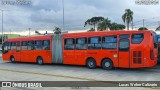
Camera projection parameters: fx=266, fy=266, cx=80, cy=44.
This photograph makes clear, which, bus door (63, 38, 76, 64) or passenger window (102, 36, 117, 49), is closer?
passenger window (102, 36, 117, 49)

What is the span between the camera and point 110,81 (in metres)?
13.0

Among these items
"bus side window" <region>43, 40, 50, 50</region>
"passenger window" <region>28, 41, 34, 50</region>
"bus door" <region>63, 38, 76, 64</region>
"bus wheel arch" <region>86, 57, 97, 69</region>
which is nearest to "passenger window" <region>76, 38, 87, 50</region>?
"bus door" <region>63, 38, 76, 64</region>

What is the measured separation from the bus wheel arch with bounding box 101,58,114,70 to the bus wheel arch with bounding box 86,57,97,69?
2.24 ft

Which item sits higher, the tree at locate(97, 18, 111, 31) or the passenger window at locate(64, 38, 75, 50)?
the tree at locate(97, 18, 111, 31)

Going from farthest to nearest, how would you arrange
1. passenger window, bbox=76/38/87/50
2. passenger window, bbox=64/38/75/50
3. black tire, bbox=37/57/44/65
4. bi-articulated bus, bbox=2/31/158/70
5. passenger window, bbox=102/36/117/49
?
black tire, bbox=37/57/44/65
passenger window, bbox=64/38/75/50
passenger window, bbox=76/38/87/50
passenger window, bbox=102/36/117/49
bi-articulated bus, bbox=2/31/158/70

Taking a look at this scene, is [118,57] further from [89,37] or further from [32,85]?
[32,85]

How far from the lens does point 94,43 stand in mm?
18516

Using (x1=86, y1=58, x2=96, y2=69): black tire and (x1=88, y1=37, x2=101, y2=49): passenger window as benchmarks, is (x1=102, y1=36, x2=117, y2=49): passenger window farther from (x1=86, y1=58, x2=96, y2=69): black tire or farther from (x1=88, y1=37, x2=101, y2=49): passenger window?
(x1=86, y1=58, x2=96, y2=69): black tire

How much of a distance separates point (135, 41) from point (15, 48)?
43.6 ft

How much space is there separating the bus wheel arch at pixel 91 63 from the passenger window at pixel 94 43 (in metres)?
0.86

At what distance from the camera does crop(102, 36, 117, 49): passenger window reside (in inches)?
681

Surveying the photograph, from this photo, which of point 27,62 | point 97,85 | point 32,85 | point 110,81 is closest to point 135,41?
point 110,81

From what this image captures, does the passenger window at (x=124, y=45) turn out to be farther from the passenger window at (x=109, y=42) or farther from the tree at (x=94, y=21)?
the tree at (x=94, y=21)

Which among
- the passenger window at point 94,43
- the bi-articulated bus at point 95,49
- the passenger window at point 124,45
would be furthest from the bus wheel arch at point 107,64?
the passenger window at point 124,45
